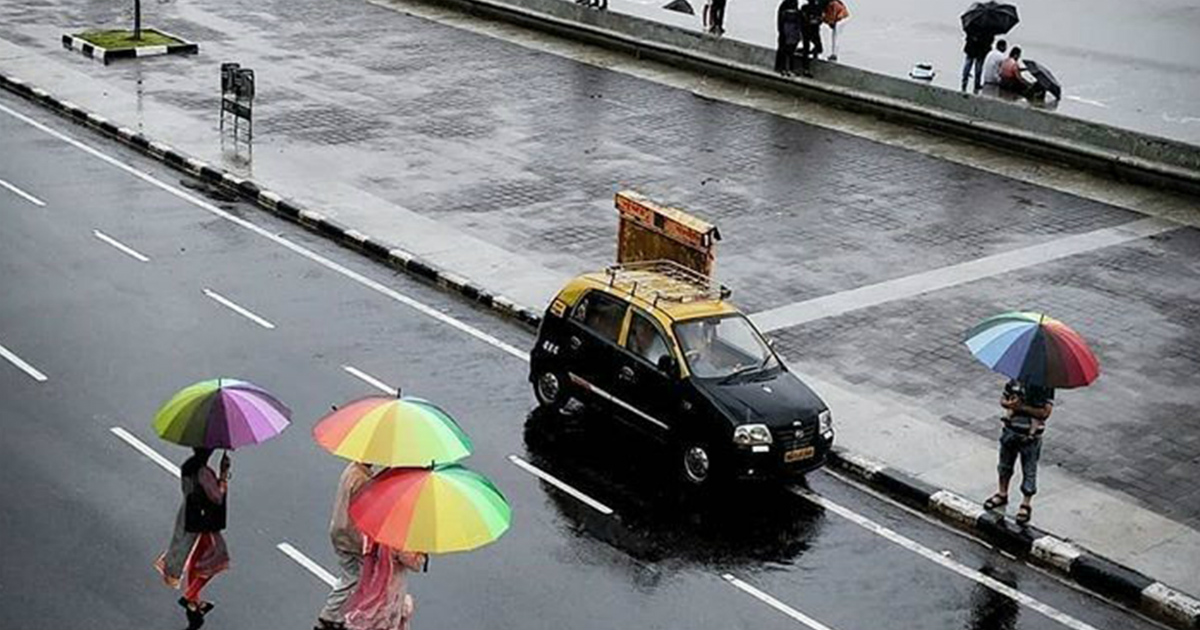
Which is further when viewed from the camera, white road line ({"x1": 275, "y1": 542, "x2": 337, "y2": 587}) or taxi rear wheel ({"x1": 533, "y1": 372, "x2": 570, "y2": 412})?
taxi rear wheel ({"x1": 533, "y1": 372, "x2": 570, "y2": 412})

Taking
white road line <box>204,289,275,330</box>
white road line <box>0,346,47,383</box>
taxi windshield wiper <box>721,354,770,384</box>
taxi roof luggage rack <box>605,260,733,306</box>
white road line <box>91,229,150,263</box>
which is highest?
taxi roof luggage rack <box>605,260,733,306</box>

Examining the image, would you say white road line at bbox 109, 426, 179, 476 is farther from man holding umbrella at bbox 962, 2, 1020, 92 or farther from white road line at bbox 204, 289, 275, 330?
man holding umbrella at bbox 962, 2, 1020, 92

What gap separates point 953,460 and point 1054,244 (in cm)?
886

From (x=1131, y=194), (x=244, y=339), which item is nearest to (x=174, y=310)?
(x=244, y=339)

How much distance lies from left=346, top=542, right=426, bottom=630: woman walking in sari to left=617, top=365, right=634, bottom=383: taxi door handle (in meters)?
5.86

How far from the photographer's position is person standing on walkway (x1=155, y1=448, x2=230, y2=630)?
41.9 ft

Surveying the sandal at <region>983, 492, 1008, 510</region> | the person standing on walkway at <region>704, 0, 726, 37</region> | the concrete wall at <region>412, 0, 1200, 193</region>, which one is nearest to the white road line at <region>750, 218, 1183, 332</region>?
the concrete wall at <region>412, 0, 1200, 193</region>

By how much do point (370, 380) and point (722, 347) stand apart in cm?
416

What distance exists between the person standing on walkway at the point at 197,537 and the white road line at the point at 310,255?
734cm

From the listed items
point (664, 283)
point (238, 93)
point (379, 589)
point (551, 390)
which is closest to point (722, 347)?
point (664, 283)

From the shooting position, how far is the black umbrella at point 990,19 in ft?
108

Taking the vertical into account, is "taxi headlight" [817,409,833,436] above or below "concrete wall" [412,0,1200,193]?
below

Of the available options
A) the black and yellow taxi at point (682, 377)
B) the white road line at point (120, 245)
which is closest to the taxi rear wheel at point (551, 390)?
the black and yellow taxi at point (682, 377)

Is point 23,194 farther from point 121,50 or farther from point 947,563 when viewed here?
point 947,563
